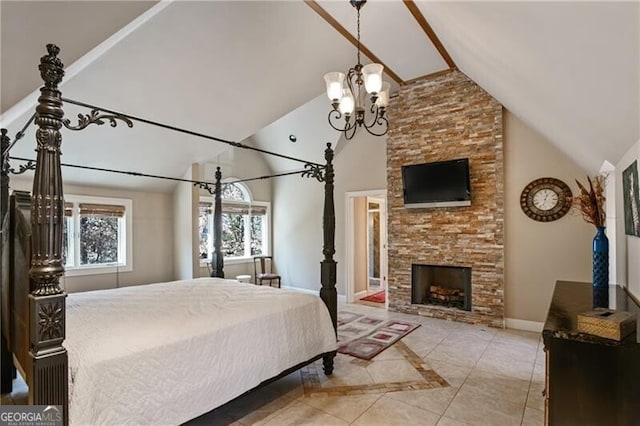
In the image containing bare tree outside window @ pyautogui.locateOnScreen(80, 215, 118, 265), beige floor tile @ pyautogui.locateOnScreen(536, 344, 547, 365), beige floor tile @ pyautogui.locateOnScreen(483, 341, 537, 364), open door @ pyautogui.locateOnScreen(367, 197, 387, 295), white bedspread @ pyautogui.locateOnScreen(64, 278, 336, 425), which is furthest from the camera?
open door @ pyautogui.locateOnScreen(367, 197, 387, 295)

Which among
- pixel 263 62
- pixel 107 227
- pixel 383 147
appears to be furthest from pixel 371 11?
pixel 107 227

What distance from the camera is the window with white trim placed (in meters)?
6.97

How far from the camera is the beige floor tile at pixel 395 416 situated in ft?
8.31

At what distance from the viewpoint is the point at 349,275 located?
6.58m

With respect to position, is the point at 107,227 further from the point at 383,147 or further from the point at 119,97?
the point at 383,147

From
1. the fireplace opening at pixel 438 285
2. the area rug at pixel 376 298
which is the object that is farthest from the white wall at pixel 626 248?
the area rug at pixel 376 298

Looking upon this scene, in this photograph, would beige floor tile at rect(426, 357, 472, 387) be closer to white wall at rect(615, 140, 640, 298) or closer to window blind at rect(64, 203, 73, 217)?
white wall at rect(615, 140, 640, 298)

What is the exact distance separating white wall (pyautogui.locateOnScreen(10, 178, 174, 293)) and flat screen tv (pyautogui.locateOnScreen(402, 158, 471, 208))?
4.57 metres

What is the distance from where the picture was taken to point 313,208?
7.19 m

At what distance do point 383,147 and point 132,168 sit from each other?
4.34 m

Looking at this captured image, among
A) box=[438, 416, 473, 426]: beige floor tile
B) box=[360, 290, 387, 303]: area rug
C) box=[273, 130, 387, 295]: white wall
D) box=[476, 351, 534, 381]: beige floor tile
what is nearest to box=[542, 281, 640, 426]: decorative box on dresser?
box=[438, 416, 473, 426]: beige floor tile

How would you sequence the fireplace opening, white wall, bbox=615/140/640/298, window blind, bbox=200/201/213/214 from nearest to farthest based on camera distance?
white wall, bbox=615/140/640/298
the fireplace opening
window blind, bbox=200/201/213/214

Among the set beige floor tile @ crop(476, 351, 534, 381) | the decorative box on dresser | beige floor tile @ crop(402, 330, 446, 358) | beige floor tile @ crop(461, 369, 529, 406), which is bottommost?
beige floor tile @ crop(402, 330, 446, 358)

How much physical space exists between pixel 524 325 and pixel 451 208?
1.93 meters
